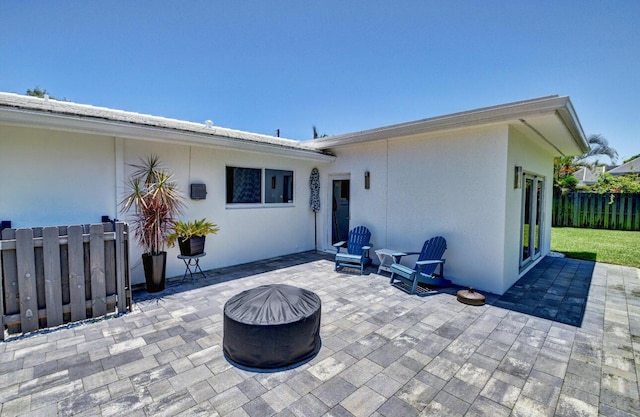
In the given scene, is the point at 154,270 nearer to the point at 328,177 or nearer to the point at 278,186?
the point at 278,186

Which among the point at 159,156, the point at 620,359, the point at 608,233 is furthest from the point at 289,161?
the point at 608,233

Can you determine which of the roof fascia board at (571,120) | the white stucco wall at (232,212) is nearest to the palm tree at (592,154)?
the roof fascia board at (571,120)

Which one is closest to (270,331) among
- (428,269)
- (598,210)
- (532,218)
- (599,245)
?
(428,269)

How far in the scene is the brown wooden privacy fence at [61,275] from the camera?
3.69 m

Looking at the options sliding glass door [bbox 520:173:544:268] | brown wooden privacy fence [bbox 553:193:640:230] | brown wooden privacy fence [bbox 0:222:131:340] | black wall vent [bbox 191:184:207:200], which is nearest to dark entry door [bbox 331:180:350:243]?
black wall vent [bbox 191:184:207:200]

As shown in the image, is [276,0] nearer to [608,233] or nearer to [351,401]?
[351,401]

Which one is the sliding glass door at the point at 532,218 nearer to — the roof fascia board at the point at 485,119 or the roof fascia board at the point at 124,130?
the roof fascia board at the point at 485,119

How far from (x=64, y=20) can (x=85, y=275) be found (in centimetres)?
570

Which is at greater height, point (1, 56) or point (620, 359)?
point (1, 56)

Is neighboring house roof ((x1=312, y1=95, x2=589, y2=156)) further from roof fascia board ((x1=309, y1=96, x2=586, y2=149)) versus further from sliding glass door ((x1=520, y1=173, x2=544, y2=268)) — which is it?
sliding glass door ((x1=520, y1=173, x2=544, y2=268))

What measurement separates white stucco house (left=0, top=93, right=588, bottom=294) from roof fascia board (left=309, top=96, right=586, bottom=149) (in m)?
0.02

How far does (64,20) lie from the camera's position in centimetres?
609

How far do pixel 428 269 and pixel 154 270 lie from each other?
5.33 metres

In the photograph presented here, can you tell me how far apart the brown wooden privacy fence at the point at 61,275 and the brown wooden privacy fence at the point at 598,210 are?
19.4 m
